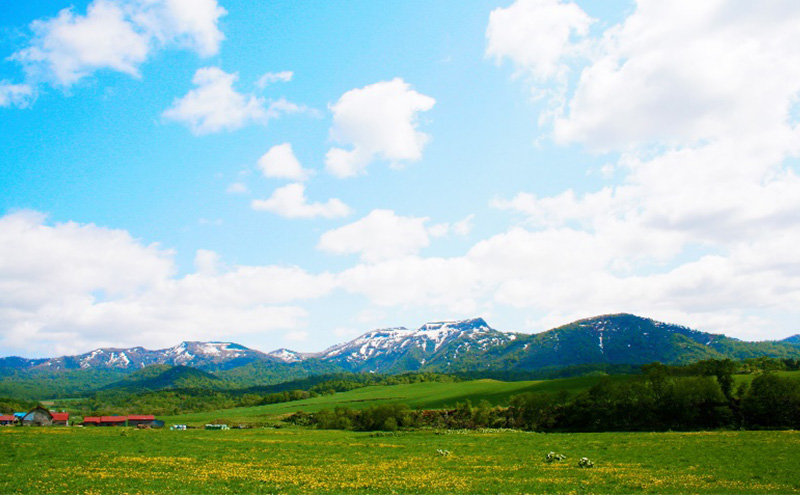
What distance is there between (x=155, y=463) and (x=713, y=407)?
97218mm

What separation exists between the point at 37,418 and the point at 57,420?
11188 millimetres

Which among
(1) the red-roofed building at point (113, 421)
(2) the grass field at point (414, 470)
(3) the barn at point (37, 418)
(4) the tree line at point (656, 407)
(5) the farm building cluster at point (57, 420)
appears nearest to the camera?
(2) the grass field at point (414, 470)

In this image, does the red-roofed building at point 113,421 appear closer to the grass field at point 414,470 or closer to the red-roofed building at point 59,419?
the red-roofed building at point 59,419

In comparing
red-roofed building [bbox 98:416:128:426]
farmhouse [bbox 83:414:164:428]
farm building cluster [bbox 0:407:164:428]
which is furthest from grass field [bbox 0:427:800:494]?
red-roofed building [bbox 98:416:128:426]

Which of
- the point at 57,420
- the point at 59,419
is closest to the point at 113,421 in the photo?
the point at 59,419

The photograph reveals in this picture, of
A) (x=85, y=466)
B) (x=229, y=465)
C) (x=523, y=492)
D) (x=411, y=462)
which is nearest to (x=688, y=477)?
(x=523, y=492)

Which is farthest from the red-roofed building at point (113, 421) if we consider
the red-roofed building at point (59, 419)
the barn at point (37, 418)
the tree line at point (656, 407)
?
the tree line at point (656, 407)

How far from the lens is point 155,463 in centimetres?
3997

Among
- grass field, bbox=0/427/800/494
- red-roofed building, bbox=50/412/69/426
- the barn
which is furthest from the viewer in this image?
red-roofed building, bbox=50/412/69/426

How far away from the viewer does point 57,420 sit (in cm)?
16412

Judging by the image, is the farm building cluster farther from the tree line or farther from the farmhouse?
the tree line

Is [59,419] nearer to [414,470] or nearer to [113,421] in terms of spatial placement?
[113,421]

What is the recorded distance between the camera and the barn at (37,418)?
6019 inches

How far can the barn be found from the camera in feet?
502
